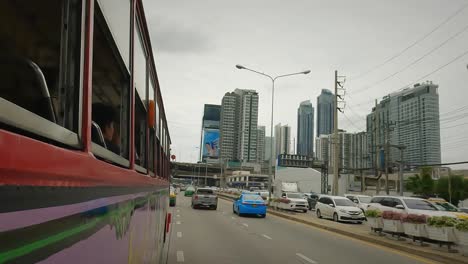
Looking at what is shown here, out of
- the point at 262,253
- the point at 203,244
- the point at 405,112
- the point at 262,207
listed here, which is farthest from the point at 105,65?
the point at 405,112

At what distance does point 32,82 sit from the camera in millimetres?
1727

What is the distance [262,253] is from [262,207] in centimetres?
1468

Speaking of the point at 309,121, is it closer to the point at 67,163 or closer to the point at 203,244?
the point at 203,244

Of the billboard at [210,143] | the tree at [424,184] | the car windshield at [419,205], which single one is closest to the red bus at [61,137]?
the car windshield at [419,205]

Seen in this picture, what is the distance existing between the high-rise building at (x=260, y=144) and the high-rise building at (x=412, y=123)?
113ft

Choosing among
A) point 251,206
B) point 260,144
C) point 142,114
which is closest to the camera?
point 142,114

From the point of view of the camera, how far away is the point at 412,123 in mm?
39688

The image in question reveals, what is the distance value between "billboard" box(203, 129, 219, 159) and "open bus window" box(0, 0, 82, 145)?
256 ft

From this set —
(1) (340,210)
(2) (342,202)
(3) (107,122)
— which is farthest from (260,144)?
(3) (107,122)

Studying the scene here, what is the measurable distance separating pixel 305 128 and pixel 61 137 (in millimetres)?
80128

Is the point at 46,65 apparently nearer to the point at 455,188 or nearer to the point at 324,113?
the point at 324,113

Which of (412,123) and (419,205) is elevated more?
(412,123)

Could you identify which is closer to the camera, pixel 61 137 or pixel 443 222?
pixel 61 137

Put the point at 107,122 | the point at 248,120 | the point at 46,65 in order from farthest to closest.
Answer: the point at 248,120 < the point at 107,122 < the point at 46,65
